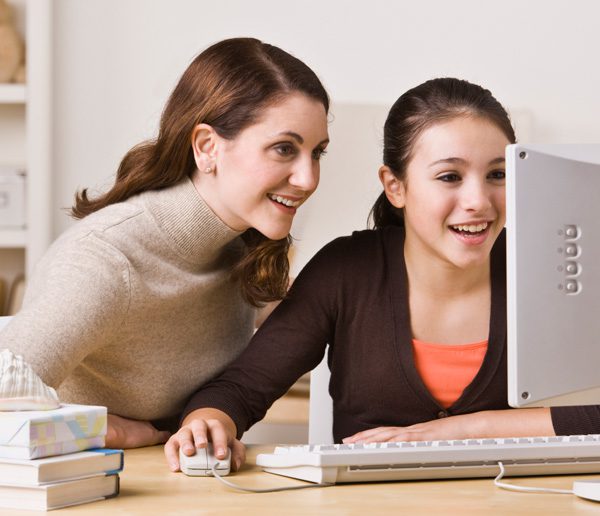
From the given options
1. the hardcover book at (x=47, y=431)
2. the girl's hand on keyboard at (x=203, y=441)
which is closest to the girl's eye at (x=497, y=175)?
the girl's hand on keyboard at (x=203, y=441)

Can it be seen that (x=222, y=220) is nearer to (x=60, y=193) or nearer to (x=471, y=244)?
(x=471, y=244)

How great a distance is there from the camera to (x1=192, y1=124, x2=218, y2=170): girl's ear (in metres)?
1.53

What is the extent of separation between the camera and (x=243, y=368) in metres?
1.55

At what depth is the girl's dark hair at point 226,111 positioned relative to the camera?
1506 millimetres

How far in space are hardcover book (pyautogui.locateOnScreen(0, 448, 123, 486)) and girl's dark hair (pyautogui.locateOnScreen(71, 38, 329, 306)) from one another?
0.59 metres

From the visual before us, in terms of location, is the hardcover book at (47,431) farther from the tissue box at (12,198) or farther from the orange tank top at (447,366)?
the tissue box at (12,198)

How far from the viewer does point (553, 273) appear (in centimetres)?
116

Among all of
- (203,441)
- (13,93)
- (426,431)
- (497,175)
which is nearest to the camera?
(203,441)

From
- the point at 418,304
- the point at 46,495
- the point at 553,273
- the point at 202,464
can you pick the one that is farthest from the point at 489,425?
the point at 46,495

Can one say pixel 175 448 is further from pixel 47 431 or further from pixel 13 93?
pixel 13 93

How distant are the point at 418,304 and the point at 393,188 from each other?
23 centimetres

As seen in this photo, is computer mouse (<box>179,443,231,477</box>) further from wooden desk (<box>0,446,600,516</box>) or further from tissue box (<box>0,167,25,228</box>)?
tissue box (<box>0,167,25,228</box>)

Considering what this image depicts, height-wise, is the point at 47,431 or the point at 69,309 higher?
the point at 69,309

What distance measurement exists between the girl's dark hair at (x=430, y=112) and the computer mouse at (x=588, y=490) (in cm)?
70
